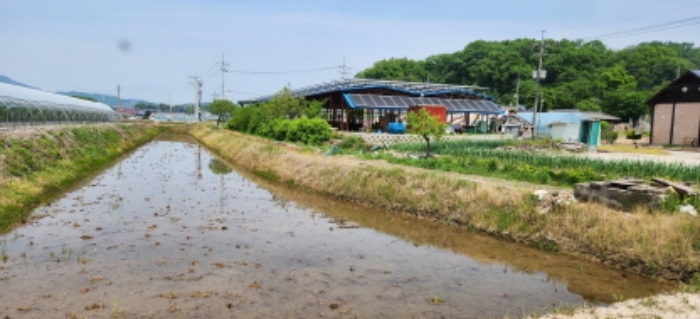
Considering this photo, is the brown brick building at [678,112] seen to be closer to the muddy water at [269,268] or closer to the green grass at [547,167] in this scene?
the green grass at [547,167]

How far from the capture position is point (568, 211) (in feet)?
37.3

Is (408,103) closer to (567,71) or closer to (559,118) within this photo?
(559,118)

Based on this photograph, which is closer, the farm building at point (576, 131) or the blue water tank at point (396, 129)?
the farm building at point (576, 131)

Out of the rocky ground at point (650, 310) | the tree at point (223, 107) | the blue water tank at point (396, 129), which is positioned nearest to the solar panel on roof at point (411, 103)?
the blue water tank at point (396, 129)

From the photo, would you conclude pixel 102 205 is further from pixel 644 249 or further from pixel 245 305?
pixel 644 249

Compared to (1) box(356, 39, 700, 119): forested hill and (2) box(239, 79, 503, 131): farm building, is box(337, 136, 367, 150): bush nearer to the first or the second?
(2) box(239, 79, 503, 131): farm building

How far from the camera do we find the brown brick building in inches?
1288

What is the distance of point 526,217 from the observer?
39.7 feet

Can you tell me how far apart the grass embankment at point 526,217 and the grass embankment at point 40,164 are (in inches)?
381

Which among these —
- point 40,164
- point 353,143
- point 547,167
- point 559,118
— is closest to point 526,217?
point 547,167

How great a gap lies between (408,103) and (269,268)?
29.9 meters

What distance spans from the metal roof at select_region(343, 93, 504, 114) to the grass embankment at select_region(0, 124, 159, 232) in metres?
17.4

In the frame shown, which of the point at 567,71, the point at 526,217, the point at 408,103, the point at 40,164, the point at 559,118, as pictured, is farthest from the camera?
the point at 567,71

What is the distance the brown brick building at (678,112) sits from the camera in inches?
1288
